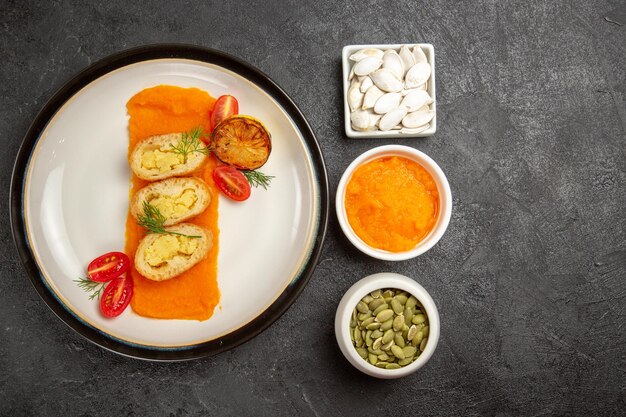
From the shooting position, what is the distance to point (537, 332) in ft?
7.37

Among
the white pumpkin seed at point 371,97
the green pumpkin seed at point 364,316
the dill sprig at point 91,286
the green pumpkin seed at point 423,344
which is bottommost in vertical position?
the green pumpkin seed at point 423,344

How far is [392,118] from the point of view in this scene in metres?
2.04

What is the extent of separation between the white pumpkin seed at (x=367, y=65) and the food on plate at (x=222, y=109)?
1.60 ft

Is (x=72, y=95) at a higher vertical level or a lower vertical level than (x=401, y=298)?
higher

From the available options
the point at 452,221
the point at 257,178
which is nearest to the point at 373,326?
the point at 452,221

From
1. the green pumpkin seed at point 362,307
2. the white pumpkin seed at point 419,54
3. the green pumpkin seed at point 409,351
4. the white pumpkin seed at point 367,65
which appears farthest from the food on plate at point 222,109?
the green pumpkin seed at point 409,351

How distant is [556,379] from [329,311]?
3.26ft

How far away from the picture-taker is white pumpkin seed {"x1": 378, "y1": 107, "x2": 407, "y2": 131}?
204cm

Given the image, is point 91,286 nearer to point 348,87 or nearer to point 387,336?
point 387,336

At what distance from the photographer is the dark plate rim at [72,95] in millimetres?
1946

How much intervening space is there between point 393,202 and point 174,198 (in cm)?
81

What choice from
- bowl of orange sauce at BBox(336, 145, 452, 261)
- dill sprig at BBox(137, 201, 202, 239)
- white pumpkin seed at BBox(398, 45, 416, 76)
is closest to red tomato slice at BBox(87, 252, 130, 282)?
dill sprig at BBox(137, 201, 202, 239)

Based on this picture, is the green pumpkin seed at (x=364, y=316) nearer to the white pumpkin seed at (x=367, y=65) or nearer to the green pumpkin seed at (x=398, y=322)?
the green pumpkin seed at (x=398, y=322)

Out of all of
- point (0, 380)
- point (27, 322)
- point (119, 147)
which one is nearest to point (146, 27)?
point (119, 147)
